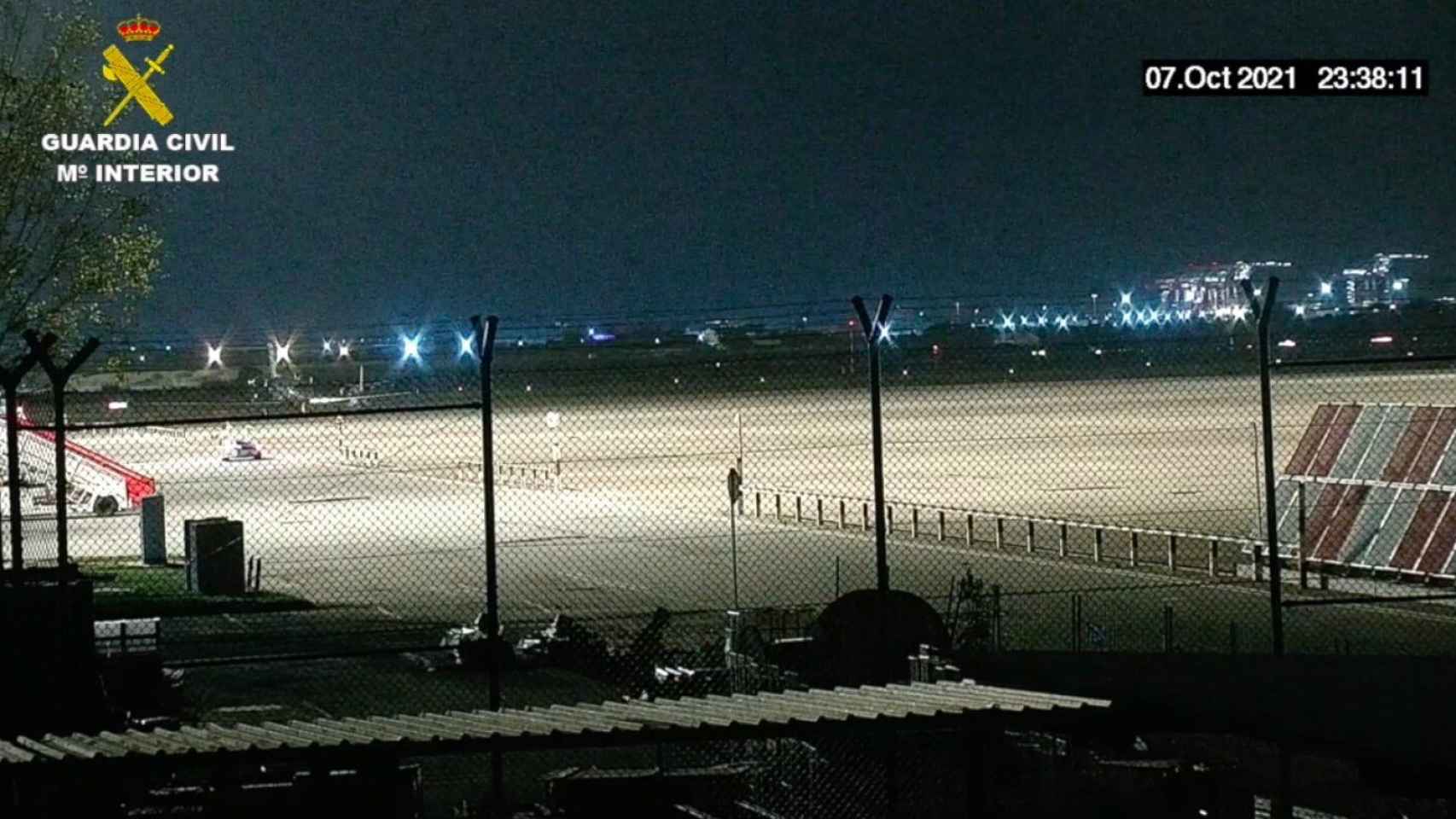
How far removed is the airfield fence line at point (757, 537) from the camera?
68.2 feet

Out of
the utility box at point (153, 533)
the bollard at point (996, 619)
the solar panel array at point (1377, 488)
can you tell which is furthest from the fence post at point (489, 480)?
the utility box at point (153, 533)

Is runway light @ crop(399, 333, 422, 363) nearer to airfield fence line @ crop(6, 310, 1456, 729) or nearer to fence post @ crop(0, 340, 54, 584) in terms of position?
airfield fence line @ crop(6, 310, 1456, 729)

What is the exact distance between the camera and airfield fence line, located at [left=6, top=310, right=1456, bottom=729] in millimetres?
20781

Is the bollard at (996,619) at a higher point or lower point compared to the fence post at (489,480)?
lower

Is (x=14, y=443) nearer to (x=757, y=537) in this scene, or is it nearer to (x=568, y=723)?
(x=568, y=723)

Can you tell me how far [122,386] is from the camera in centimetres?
3016

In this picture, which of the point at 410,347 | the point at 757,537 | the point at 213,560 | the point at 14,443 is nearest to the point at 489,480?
the point at 14,443

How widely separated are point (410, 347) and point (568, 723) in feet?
29.0

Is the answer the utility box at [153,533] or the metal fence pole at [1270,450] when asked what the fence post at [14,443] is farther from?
the utility box at [153,533]

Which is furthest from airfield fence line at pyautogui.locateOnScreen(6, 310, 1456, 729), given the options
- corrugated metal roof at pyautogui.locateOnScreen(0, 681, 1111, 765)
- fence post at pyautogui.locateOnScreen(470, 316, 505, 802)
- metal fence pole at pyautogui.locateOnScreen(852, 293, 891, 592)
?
corrugated metal roof at pyautogui.locateOnScreen(0, 681, 1111, 765)

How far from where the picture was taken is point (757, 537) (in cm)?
3591

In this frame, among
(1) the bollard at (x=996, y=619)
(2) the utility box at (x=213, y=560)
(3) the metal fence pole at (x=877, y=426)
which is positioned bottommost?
(1) the bollard at (x=996, y=619)

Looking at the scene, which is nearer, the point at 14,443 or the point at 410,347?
the point at 14,443

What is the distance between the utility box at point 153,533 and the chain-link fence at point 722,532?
9 cm
